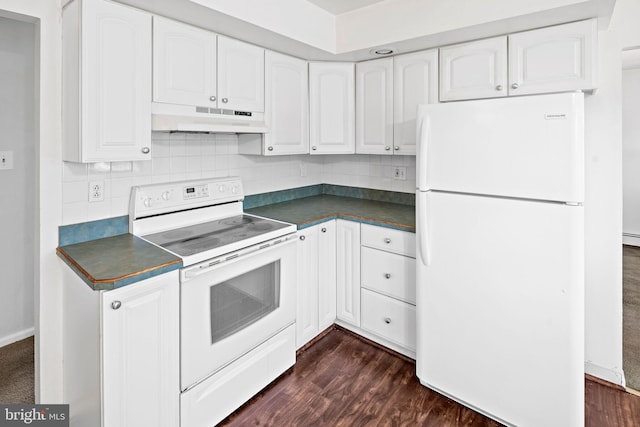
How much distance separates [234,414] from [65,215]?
1.38 m

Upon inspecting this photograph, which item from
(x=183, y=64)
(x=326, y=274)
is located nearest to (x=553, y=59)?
(x=326, y=274)

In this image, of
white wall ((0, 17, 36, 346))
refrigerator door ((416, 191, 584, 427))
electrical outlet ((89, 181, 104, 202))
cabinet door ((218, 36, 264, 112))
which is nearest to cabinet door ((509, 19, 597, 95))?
refrigerator door ((416, 191, 584, 427))

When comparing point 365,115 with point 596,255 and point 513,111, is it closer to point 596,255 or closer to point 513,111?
point 513,111

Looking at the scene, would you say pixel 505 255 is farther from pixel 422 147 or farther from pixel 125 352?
pixel 125 352

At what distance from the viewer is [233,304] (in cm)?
195

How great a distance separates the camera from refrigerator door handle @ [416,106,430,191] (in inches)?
78.4

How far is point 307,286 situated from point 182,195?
1019 millimetres

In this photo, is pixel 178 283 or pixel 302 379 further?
pixel 302 379

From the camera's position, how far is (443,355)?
207 cm

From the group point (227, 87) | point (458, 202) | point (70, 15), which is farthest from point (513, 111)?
point (70, 15)

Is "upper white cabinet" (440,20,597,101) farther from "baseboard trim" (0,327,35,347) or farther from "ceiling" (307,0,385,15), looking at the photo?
"baseboard trim" (0,327,35,347)

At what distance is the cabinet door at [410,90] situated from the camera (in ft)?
8.13

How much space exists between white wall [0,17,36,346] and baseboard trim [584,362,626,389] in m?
3.70

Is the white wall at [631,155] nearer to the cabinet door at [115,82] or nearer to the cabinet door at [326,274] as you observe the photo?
the cabinet door at [326,274]
